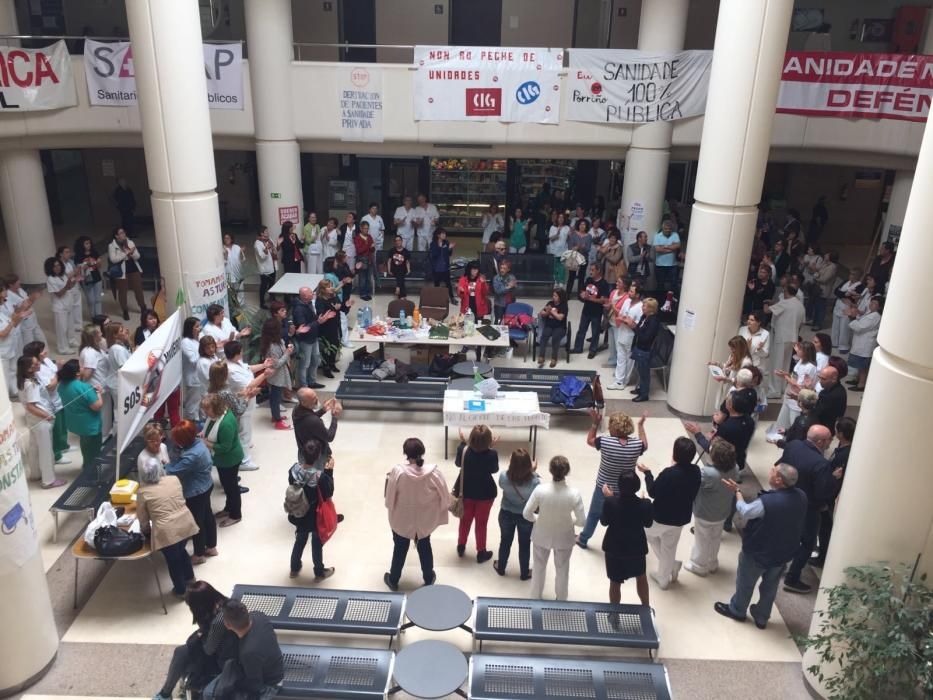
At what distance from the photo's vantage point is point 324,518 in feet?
22.1

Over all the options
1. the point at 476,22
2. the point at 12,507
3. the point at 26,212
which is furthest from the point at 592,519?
the point at 476,22

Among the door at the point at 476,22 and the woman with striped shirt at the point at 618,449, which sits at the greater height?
the door at the point at 476,22

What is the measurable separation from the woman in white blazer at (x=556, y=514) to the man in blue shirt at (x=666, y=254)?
28.2 feet

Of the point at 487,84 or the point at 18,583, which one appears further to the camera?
the point at 487,84

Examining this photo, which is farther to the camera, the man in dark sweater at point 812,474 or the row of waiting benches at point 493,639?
A: the man in dark sweater at point 812,474

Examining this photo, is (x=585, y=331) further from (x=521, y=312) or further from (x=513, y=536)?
(x=513, y=536)

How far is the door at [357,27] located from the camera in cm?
1798

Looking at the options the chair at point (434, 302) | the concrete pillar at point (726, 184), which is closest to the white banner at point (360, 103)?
the chair at point (434, 302)

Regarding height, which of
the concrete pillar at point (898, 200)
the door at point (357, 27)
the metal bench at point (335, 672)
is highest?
the door at point (357, 27)

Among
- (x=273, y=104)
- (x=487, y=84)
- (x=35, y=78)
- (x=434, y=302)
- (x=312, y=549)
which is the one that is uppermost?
(x=487, y=84)

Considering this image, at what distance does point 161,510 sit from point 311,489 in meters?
1.21

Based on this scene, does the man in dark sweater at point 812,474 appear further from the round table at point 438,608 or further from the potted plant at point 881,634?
the round table at point 438,608

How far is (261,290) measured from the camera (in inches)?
550

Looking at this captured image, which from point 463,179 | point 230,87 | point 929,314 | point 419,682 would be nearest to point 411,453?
point 419,682
